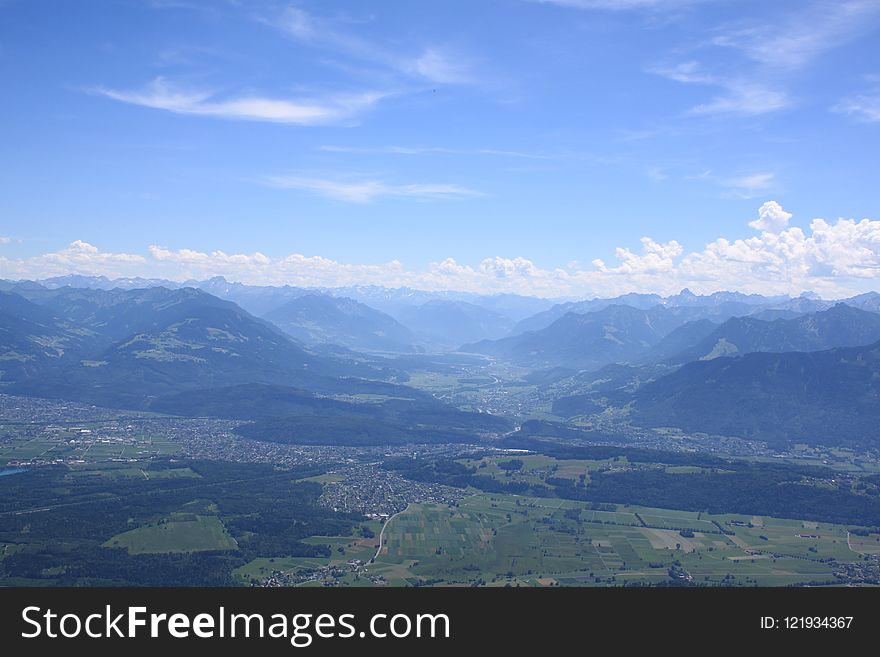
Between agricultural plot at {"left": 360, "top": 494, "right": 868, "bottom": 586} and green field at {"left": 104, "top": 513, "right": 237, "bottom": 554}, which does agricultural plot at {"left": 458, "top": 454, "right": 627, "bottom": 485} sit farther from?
green field at {"left": 104, "top": 513, "right": 237, "bottom": 554}

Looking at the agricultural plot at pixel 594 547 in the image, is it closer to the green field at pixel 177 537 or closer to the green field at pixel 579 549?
the green field at pixel 579 549

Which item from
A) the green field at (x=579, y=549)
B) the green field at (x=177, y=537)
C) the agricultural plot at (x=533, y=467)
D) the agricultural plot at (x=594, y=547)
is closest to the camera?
the green field at (x=579, y=549)

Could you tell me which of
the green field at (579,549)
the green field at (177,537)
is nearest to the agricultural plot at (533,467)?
the green field at (579,549)

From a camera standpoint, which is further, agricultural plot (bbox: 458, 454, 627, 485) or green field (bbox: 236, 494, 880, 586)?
agricultural plot (bbox: 458, 454, 627, 485)

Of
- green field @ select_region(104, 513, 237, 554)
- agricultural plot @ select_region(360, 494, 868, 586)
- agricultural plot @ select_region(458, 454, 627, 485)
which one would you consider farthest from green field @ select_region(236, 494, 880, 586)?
agricultural plot @ select_region(458, 454, 627, 485)

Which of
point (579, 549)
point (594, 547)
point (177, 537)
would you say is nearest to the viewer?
point (177, 537)

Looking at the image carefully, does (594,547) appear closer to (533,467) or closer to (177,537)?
(533,467)

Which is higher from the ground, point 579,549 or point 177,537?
point 177,537

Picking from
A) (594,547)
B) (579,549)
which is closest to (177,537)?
(579,549)

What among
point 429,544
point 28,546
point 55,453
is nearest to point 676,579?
point 429,544
